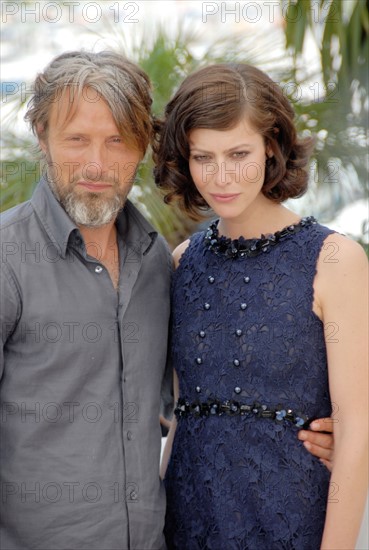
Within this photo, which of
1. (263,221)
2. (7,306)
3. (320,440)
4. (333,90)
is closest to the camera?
(7,306)

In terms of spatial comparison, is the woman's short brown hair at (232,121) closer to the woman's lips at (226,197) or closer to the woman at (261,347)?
the woman at (261,347)

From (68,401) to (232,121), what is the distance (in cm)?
71

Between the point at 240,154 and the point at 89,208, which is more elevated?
the point at 240,154

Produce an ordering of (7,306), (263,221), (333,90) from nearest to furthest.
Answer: (7,306) < (263,221) < (333,90)

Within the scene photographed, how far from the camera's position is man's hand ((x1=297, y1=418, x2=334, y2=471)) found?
1.82m

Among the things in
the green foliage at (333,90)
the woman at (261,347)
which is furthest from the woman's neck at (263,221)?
the green foliage at (333,90)

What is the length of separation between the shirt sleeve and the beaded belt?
479mm

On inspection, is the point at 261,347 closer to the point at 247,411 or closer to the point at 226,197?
the point at 247,411

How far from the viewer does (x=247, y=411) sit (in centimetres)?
185

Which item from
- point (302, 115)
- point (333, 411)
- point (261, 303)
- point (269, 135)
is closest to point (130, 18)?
point (302, 115)

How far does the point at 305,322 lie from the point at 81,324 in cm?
49

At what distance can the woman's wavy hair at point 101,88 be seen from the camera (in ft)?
6.08

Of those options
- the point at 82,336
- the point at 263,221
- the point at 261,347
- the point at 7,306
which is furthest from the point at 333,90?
the point at 7,306

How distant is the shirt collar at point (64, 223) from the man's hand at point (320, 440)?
1.89ft
